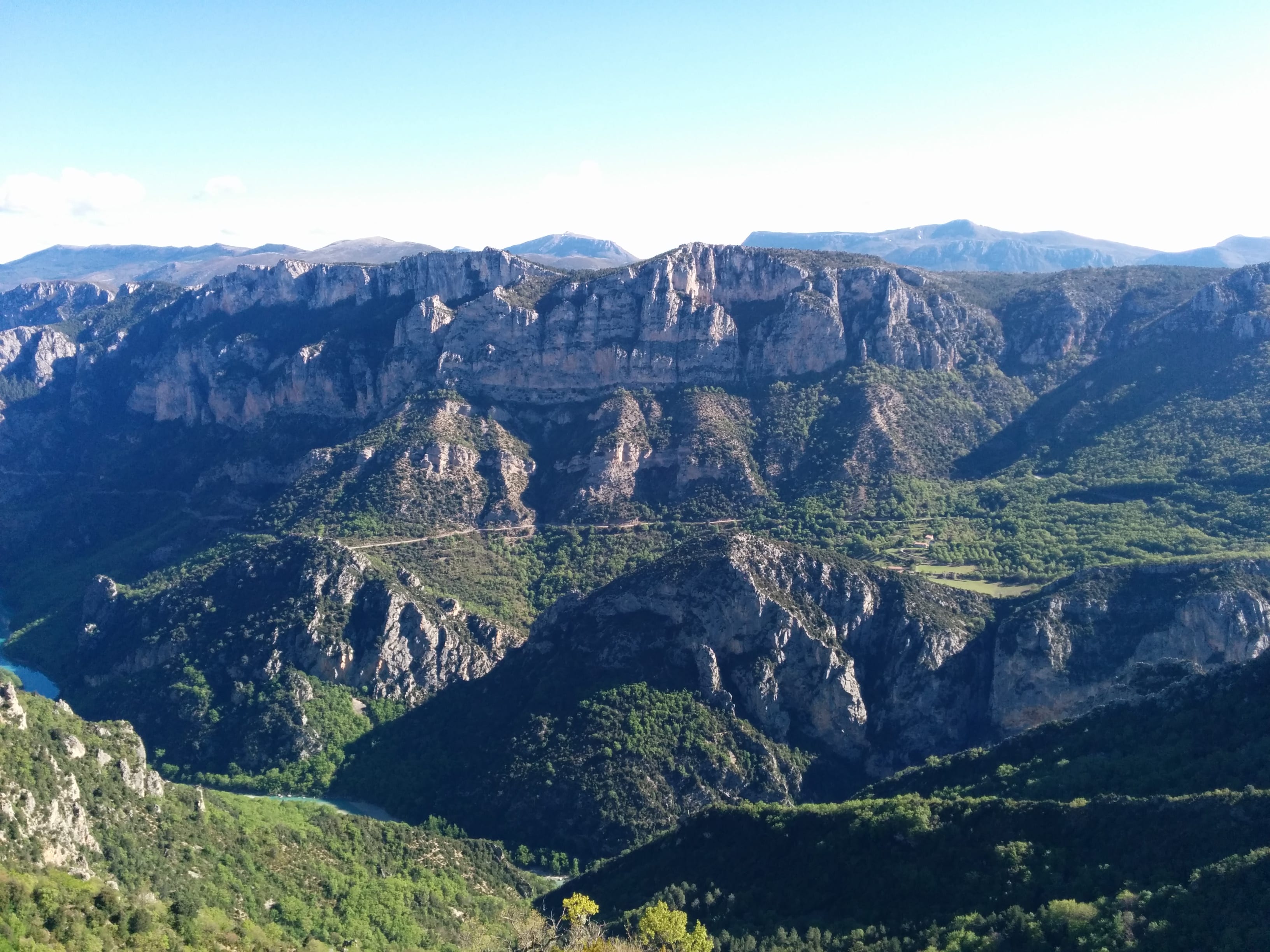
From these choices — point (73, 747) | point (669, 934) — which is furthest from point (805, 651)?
point (73, 747)

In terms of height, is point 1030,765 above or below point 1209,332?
below

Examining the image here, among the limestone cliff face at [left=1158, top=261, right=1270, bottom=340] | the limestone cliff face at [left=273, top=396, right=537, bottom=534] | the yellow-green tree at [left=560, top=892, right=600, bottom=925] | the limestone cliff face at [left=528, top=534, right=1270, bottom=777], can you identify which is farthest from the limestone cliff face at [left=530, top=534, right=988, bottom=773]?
the limestone cliff face at [left=1158, top=261, right=1270, bottom=340]

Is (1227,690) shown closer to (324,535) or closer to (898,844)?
(898,844)

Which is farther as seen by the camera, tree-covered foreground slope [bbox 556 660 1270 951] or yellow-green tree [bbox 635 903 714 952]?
yellow-green tree [bbox 635 903 714 952]

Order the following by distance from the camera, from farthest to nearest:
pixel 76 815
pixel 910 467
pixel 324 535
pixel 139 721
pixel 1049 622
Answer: pixel 910 467
pixel 324 535
pixel 139 721
pixel 1049 622
pixel 76 815

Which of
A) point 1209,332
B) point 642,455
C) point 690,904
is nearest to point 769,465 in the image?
point 642,455

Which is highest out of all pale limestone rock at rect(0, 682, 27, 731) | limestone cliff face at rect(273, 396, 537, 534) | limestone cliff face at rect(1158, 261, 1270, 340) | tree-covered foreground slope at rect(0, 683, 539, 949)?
limestone cliff face at rect(1158, 261, 1270, 340)

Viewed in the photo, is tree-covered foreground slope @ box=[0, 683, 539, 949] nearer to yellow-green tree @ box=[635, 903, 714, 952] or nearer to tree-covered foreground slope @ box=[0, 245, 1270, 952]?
tree-covered foreground slope @ box=[0, 245, 1270, 952]
